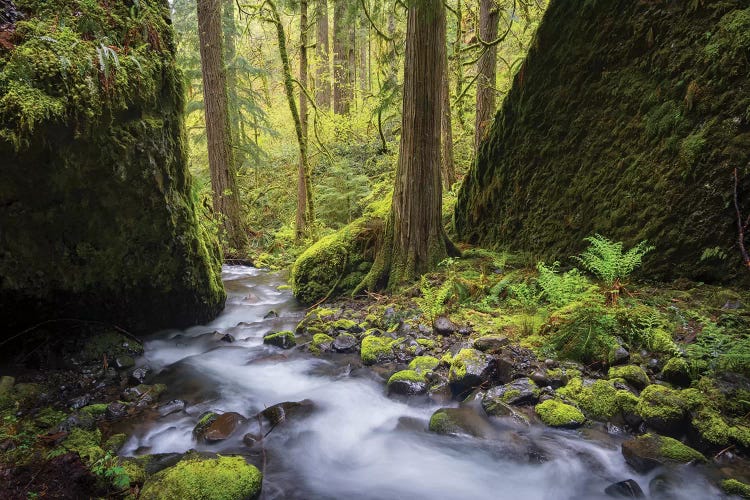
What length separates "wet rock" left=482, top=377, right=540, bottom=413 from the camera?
3652 millimetres

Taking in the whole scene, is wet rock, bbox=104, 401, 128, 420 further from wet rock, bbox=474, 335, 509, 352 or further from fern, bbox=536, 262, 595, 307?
fern, bbox=536, 262, 595, 307

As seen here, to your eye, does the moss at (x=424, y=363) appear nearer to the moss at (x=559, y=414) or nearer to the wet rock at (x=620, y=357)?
the moss at (x=559, y=414)

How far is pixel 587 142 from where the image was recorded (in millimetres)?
5348

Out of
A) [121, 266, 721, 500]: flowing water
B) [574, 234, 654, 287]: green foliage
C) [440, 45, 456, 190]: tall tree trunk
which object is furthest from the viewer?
[440, 45, 456, 190]: tall tree trunk

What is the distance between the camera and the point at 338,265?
757cm

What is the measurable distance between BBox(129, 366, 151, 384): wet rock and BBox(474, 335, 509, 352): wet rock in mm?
3791

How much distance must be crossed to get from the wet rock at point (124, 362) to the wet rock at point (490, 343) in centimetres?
411

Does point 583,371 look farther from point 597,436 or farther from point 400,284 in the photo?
point 400,284

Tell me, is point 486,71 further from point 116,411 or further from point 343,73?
point 343,73

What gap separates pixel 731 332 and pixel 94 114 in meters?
6.18

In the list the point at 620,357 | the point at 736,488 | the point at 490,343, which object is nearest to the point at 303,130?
the point at 490,343

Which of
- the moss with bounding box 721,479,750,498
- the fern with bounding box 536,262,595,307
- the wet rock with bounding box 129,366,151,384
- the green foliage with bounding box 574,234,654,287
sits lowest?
the wet rock with bounding box 129,366,151,384

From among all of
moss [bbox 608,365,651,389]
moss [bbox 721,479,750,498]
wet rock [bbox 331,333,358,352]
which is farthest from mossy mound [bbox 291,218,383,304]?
moss [bbox 721,479,750,498]

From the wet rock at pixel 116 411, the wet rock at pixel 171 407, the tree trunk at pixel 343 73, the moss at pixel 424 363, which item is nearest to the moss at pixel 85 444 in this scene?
the wet rock at pixel 116 411
